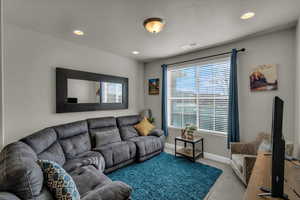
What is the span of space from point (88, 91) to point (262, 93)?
3739 mm

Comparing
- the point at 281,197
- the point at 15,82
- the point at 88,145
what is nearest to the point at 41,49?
the point at 15,82

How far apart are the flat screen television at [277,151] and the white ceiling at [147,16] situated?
1573 millimetres

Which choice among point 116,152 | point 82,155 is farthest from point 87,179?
point 116,152

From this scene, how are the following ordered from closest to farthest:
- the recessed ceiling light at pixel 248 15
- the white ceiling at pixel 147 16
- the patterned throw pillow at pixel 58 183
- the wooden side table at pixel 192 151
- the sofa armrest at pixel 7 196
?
the sofa armrest at pixel 7 196 → the patterned throw pillow at pixel 58 183 → the white ceiling at pixel 147 16 → the recessed ceiling light at pixel 248 15 → the wooden side table at pixel 192 151

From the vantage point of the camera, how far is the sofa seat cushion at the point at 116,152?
266 centimetres

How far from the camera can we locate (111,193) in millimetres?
1245

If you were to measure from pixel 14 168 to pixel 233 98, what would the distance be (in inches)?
134

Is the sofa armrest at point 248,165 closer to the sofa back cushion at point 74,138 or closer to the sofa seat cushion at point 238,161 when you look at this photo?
the sofa seat cushion at point 238,161

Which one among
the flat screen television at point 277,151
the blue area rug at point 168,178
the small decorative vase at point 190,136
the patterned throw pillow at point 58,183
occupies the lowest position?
the blue area rug at point 168,178

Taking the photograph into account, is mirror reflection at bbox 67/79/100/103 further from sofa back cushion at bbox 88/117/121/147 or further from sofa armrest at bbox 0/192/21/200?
sofa armrest at bbox 0/192/21/200

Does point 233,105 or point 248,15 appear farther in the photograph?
point 233,105

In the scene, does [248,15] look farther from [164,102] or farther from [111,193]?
[111,193]

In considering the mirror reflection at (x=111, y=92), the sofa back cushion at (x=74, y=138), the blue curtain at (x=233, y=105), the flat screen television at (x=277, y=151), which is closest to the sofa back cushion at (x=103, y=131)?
the sofa back cushion at (x=74, y=138)

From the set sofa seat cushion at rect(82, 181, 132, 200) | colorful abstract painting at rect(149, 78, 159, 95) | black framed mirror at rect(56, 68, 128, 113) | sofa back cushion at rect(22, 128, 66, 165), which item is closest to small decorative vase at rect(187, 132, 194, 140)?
colorful abstract painting at rect(149, 78, 159, 95)
